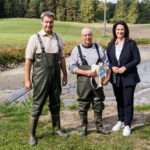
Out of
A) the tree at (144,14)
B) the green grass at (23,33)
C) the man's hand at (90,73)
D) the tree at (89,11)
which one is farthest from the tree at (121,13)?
the man's hand at (90,73)

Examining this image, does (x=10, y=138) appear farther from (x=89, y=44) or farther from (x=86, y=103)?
(x=89, y=44)

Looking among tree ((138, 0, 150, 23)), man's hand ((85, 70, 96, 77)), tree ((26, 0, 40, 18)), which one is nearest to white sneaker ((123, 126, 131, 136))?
man's hand ((85, 70, 96, 77))

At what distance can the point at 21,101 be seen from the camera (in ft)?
23.3

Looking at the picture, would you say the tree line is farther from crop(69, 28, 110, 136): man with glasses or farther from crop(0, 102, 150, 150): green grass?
crop(69, 28, 110, 136): man with glasses

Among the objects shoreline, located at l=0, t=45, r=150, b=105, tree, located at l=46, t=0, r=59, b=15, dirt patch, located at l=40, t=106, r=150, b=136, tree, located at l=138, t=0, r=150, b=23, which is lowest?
shoreline, located at l=0, t=45, r=150, b=105

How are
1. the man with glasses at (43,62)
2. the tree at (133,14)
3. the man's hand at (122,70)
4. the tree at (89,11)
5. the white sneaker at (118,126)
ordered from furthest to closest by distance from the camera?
the tree at (133,14) < the tree at (89,11) < the white sneaker at (118,126) < the man's hand at (122,70) < the man with glasses at (43,62)

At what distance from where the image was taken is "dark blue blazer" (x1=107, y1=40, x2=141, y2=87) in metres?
4.29

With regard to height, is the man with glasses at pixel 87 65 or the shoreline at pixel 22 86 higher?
the man with glasses at pixel 87 65

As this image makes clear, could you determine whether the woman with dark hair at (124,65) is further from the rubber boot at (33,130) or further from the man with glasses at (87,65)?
the rubber boot at (33,130)

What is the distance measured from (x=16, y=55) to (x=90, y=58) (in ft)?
43.0

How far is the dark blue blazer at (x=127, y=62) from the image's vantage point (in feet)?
14.1

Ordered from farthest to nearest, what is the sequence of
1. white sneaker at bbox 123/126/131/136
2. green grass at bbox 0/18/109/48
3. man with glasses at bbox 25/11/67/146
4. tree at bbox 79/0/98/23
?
tree at bbox 79/0/98/23 < green grass at bbox 0/18/109/48 < white sneaker at bbox 123/126/131/136 < man with glasses at bbox 25/11/67/146

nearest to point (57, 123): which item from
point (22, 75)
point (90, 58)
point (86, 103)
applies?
point (86, 103)

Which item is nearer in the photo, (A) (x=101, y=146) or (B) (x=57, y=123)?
(A) (x=101, y=146)
